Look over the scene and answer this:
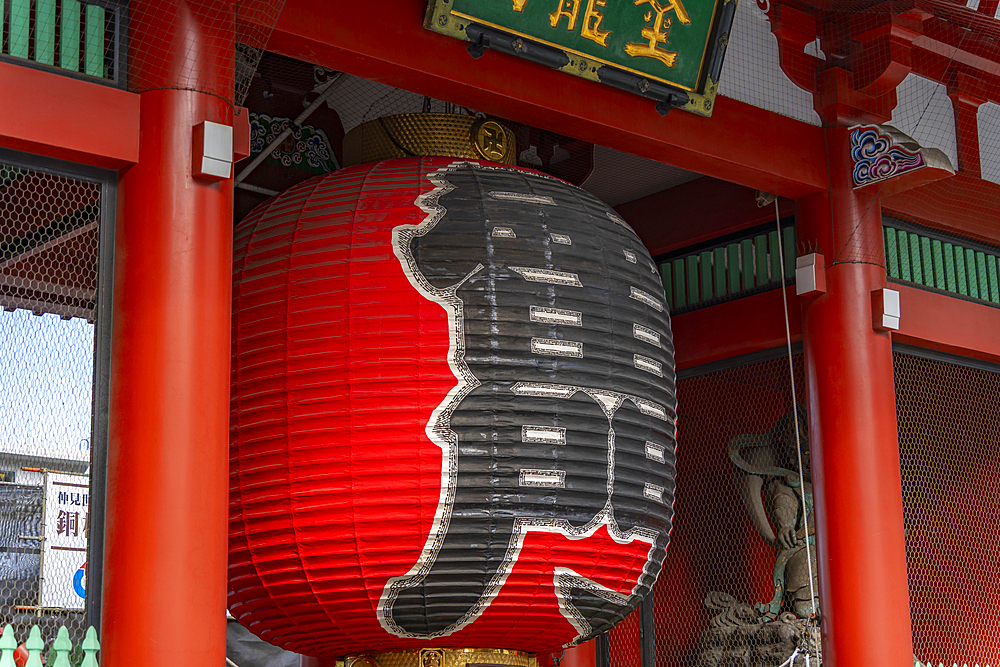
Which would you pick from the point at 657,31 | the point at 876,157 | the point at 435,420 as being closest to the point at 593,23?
the point at 657,31

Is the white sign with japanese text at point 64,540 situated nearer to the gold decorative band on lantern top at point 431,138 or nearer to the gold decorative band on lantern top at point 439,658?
the gold decorative band on lantern top at point 439,658

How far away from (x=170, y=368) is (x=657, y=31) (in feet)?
7.83

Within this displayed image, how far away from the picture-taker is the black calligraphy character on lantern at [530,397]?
380 cm

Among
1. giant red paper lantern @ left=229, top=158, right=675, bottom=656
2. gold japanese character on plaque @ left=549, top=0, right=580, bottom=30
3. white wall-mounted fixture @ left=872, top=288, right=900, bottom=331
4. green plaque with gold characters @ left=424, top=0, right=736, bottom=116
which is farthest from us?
white wall-mounted fixture @ left=872, top=288, right=900, bottom=331

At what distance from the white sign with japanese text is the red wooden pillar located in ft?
9.54

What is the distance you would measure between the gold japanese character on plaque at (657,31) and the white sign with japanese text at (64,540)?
2523 mm

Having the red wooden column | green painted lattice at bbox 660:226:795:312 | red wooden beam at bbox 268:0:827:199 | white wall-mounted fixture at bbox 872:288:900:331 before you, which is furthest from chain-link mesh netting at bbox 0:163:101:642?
white wall-mounted fixture at bbox 872:288:900:331

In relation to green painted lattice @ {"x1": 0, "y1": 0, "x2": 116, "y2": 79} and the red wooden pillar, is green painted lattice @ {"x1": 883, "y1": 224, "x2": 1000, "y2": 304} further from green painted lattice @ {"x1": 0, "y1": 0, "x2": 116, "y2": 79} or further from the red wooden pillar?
green painted lattice @ {"x1": 0, "y1": 0, "x2": 116, "y2": 79}

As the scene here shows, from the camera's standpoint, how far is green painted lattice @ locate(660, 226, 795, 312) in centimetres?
579

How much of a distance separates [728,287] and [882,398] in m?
1.09

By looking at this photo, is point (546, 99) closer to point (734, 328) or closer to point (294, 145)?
point (294, 145)

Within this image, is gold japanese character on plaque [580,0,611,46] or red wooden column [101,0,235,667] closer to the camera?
red wooden column [101,0,235,667]

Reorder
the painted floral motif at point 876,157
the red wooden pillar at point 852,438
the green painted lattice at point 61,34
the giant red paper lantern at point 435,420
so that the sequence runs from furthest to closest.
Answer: the painted floral motif at point 876,157
the red wooden pillar at point 852,438
the giant red paper lantern at point 435,420
the green painted lattice at point 61,34

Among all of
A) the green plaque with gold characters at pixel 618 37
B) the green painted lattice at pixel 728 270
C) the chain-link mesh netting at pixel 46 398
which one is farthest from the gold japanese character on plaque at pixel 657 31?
the chain-link mesh netting at pixel 46 398
